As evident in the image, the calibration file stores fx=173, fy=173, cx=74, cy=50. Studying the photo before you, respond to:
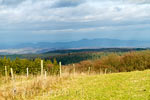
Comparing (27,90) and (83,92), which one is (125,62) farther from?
(27,90)

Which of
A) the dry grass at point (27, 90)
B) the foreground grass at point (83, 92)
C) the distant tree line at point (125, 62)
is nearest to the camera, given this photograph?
the foreground grass at point (83, 92)

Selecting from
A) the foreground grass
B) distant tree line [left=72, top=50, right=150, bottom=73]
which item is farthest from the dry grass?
distant tree line [left=72, top=50, right=150, bottom=73]

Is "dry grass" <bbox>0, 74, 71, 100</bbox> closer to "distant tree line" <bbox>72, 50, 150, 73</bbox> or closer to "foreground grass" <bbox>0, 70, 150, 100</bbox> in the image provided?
"foreground grass" <bbox>0, 70, 150, 100</bbox>

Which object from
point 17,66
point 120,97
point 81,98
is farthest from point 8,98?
point 17,66

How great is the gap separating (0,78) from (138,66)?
2368 cm

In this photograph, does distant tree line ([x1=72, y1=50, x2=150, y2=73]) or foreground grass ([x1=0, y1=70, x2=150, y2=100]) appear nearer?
foreground grass ([x1=0, y1=70, x2=150, y2=100])

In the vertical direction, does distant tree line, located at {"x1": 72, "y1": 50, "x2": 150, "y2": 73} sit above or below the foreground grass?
below

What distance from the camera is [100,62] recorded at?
125ft

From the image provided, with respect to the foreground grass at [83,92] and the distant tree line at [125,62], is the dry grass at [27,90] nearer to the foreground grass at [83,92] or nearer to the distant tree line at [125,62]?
the foreground grass at [83,92]

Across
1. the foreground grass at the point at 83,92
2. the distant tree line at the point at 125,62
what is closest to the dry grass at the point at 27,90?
the foreground grass at the point at 83,92

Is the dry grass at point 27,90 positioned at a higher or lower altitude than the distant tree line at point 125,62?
higher

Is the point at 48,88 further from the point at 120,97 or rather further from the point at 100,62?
the point at 100,62

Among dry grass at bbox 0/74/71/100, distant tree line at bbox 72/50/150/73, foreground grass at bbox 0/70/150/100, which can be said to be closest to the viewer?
foreground grass at bbox 0/70/150/100

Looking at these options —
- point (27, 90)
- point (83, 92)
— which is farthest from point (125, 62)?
point (27, 90)
